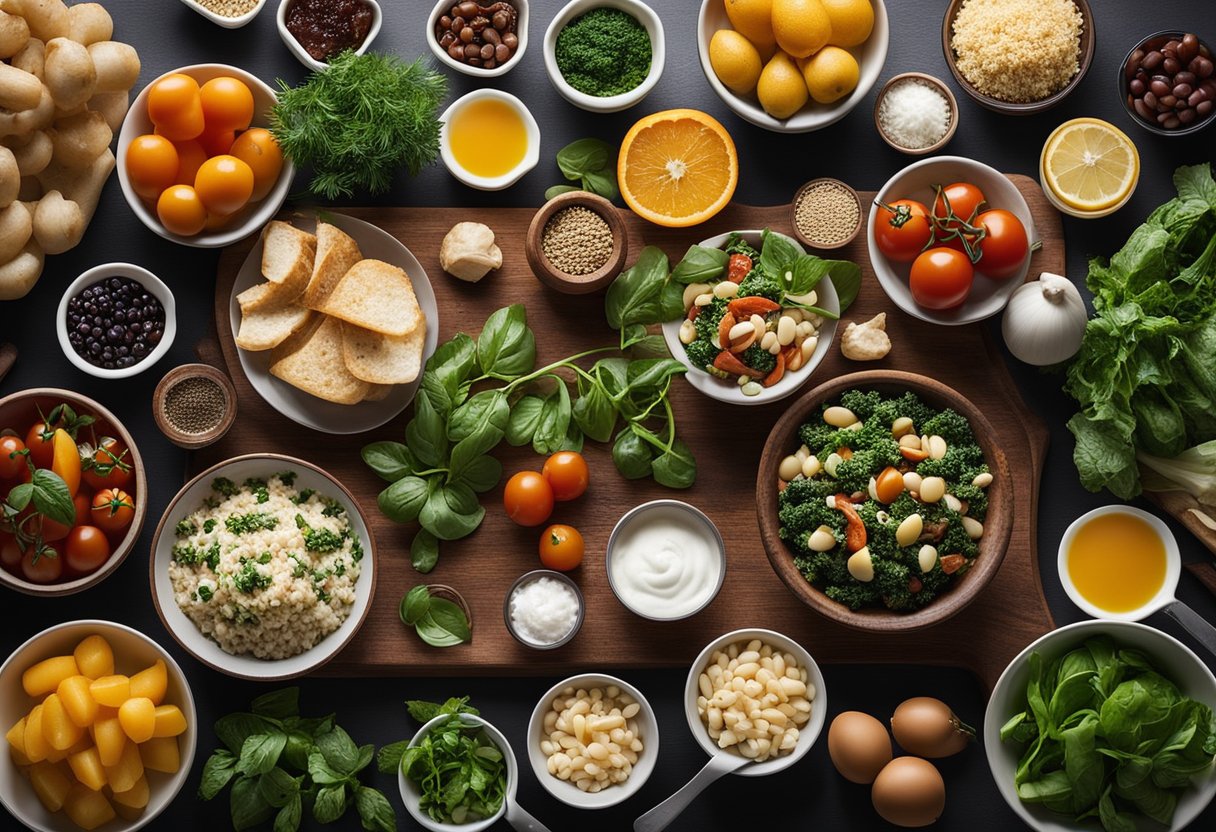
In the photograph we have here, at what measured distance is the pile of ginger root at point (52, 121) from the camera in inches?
110

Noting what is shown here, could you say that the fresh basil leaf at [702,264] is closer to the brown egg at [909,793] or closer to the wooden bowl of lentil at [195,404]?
the wooden bowl of lentil at [195,404]

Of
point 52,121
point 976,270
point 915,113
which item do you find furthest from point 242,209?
point 976,270

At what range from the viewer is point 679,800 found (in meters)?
2.83

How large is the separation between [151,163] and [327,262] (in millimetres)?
533

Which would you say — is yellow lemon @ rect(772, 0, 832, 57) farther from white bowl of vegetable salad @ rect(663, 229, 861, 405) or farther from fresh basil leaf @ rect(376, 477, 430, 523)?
fresh basil leaf @ rect(376, 477, 430, 523)

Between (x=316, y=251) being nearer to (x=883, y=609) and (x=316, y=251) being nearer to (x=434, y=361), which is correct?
(x=434, y=361)

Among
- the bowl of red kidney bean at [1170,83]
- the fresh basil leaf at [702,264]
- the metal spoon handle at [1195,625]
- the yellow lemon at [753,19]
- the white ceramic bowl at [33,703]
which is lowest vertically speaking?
the white ceramic bowl at [33,703]

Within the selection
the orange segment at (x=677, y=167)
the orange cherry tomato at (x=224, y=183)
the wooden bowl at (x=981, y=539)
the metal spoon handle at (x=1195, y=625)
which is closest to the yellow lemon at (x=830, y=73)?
the orange segment at (x=677, y=167)

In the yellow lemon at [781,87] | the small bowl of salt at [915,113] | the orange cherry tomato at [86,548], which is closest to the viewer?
the orange cherry tomato at [86,548]

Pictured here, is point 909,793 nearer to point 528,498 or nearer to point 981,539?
point 981,539

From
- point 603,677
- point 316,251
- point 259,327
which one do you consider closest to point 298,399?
point 259,327

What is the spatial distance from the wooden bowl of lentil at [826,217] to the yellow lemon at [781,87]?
0.23m

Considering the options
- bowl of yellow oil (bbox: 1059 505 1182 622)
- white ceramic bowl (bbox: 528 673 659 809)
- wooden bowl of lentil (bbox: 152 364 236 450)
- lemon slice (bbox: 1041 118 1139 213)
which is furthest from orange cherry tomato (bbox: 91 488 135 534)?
lemon slice (bbox: 1041 118 1139 213)

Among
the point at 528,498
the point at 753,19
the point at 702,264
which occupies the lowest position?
the point at 528,498
